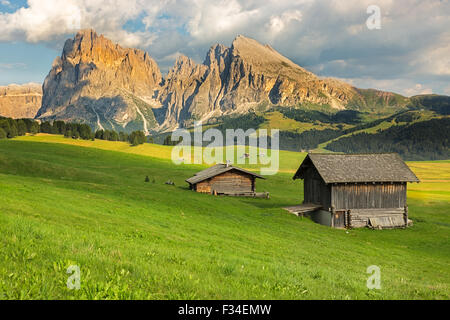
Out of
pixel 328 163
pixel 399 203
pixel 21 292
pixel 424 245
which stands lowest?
pixel 424 245

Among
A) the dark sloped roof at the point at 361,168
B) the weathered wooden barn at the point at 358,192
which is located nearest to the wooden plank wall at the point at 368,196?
the weathered wooden barn at the point at 358,192

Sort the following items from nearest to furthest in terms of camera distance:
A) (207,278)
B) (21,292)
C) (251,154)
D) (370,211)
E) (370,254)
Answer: (21,292)
(207,278)
(370,254)
(370,211)
(251,154)

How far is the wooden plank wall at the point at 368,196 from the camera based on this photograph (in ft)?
134

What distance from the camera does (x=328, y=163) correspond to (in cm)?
4253

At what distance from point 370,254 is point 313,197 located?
2132cm

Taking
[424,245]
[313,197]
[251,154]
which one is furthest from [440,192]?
[251,154]

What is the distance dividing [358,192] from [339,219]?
427 centimetres

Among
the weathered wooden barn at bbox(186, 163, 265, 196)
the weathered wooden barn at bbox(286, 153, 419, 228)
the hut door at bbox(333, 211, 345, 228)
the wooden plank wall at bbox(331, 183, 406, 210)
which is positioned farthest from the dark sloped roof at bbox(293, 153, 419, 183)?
the weathered wooden barn at bbox(186, 163, 265, 196)

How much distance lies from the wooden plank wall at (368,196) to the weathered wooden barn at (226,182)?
21710mm

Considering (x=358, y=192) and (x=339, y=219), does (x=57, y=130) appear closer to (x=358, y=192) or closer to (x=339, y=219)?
(x=339, y=219)

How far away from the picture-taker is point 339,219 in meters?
41.2

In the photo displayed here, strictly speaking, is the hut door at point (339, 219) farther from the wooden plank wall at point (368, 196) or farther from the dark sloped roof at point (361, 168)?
the dark sloped roof at point (361, 168)

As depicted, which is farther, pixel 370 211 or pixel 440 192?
pixel 440 192
